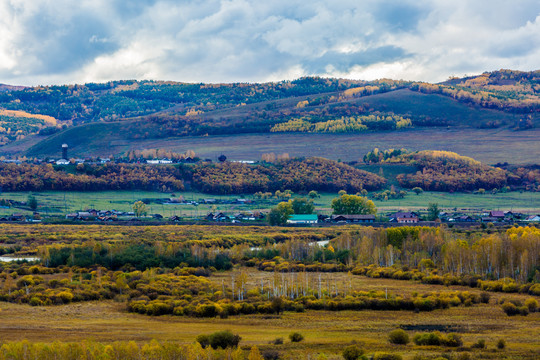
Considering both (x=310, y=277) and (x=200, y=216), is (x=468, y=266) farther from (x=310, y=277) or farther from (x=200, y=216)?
(x=200, y=216)

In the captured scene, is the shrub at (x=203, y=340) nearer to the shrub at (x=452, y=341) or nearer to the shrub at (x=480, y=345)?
the shrub at (x=452, y=341)

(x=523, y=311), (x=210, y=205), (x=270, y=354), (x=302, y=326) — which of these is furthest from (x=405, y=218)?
(x=270, y=354)

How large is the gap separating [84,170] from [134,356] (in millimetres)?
142967

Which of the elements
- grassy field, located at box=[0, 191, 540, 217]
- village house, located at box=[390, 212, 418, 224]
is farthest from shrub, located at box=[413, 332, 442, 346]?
grassy field, located at box=[0, 191, 540, 217]

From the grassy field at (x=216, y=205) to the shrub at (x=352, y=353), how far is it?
95383mm

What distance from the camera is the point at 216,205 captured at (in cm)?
14625

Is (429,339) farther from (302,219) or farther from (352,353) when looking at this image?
(302,219)

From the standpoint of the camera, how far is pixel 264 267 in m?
72.2

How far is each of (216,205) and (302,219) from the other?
1098 inches

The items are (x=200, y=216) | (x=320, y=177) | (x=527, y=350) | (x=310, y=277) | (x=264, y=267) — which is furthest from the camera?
(x=320, y=177)

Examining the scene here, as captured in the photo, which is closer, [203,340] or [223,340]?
[223,340]

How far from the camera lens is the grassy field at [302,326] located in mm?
39094

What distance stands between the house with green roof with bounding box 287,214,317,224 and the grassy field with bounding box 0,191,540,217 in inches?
547

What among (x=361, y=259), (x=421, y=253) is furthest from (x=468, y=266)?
(x=361, y=259)
